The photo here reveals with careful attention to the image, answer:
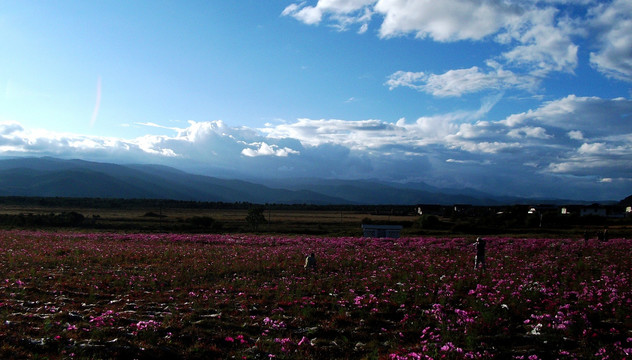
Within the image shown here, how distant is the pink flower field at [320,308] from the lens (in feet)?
32.0

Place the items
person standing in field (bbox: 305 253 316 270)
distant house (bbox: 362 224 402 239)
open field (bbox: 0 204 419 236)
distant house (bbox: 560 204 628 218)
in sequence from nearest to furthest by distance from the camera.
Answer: person standing in field (bbox: 305 253 316 270) → distant house (bbox: 362 224 402 239) → open field (bbox: 0 204 419 236) → distant house (bbox: 560 204 628 218)

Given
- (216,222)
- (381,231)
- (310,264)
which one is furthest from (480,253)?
(216,222)

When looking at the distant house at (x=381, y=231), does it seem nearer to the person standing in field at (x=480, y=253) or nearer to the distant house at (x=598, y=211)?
the person standing in field at (x=480, y=253)

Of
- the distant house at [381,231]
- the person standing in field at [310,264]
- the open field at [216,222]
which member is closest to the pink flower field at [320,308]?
the person standing in field at [310,264]

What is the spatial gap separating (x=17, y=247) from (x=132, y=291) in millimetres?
18827

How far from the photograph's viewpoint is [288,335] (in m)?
11.0

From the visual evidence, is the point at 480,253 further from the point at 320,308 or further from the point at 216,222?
the point at 216,222

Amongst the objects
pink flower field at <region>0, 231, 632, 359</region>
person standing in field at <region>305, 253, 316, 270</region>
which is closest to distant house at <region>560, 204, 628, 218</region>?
pink flower field at <region>0, 231, 632, 359</region>

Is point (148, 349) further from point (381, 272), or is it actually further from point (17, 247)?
point (17, 247)

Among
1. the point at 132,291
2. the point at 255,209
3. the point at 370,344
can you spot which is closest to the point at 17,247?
the point at 132,291

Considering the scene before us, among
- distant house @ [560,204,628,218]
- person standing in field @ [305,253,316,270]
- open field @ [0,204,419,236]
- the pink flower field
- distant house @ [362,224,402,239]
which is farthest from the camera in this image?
distant house @ [560,204,628,218]

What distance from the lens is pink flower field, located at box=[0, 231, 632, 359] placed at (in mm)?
9766

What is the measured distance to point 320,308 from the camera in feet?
44.6

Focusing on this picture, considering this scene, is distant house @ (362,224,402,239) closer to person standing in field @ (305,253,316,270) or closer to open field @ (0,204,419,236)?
open field @ (0,204,419,236)
